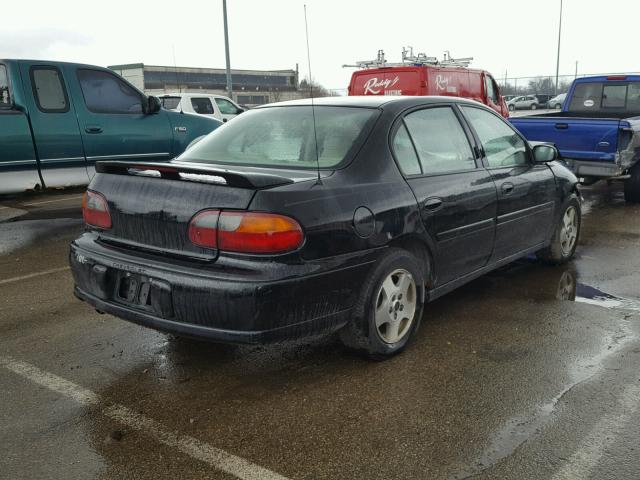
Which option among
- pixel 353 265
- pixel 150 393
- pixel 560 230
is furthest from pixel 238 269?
Answer: pixel 560 230

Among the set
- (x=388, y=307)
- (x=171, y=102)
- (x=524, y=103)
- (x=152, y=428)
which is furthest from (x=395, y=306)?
(x=524, y=103)

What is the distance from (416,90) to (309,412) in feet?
35.3

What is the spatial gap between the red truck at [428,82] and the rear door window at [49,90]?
712cm

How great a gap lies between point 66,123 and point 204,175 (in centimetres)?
Answer: 557

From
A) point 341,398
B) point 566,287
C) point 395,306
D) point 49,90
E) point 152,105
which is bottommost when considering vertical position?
point 566,287

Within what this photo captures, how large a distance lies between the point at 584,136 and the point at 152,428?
715 centimetres

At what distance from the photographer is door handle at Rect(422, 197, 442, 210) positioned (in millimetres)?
3590

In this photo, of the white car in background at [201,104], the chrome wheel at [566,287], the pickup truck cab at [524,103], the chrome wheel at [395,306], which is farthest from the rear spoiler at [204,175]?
the pickup truck cab at [524,103]

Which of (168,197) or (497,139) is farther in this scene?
(497,139)

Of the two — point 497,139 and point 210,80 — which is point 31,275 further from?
point 210,80

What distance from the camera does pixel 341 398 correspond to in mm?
3072

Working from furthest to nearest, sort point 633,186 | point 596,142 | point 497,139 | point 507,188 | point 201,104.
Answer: point 201,104, point 633,186, point 596,142, point 497,139, point 507,188

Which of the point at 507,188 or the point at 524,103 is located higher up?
the point at 507,188

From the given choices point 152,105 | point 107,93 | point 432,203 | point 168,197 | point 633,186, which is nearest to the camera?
point 168,197
